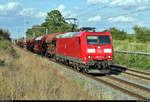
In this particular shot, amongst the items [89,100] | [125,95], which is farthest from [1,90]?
[125,95]

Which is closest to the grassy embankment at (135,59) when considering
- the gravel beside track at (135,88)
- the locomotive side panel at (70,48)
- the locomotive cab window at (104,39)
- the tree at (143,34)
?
the locomotive cab window at (104,39)

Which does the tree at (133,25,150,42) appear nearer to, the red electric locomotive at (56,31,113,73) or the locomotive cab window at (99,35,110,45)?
the locomotive cab window at (99,35,110,45)

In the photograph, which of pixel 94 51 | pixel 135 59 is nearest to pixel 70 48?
pixel 94 51

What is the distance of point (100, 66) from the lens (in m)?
14.2

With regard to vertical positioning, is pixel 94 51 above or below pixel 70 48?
below

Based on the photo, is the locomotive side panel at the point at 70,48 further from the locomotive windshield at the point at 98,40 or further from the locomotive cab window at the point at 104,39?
the locomotive cab window at the point at 104,39

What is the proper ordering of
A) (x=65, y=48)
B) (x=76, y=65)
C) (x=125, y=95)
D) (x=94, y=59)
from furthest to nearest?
(x=65, y=48)
(x=76, y=65)
(x=94, y=59)
(x=125, y=95)

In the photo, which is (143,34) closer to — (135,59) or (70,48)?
(135,59)

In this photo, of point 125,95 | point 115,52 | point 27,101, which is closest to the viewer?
point 27,101

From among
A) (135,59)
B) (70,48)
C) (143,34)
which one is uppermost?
(143,34)

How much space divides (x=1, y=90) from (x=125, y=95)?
15.9 feet

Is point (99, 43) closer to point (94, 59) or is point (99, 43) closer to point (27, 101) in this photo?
point (94, 59)

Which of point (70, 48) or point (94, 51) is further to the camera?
point (70, 48)

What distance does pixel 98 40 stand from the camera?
14.6 meters
